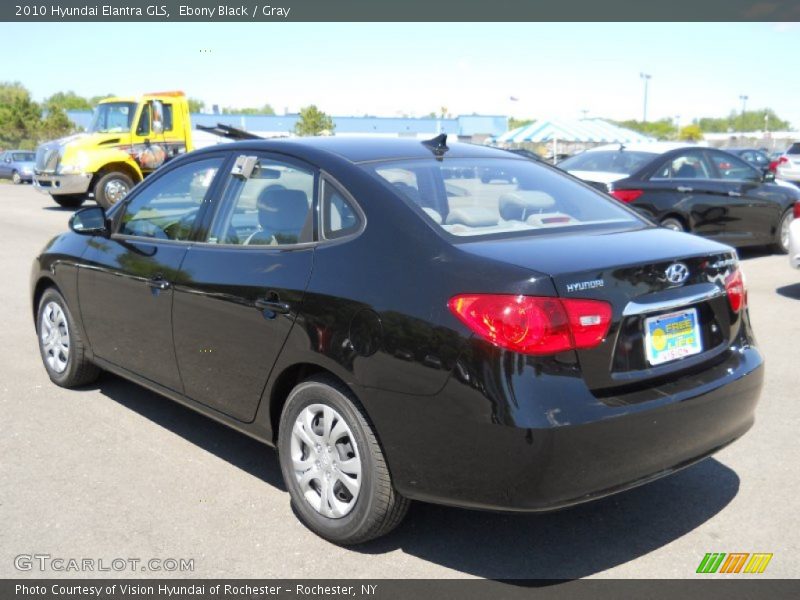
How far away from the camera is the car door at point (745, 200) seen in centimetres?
1125

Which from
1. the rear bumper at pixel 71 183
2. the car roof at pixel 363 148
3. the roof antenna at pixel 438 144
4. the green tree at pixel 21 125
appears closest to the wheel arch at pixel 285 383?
Result: the car roof at pixel 363 148

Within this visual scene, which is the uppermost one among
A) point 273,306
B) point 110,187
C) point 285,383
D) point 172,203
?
point 172,203

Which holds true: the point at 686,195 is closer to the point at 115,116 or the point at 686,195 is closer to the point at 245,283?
the point at 245,283

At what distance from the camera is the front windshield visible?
20559mm

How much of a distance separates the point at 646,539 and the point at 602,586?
0.47 m

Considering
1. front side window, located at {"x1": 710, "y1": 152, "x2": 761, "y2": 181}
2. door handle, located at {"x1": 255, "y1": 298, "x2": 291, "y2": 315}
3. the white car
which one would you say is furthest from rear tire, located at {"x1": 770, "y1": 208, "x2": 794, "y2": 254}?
door handle, located at {"x1": 255, "y1": 298, "x2": 291, "y2": 315}

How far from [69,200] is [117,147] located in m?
2.74

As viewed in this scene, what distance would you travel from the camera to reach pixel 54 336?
5.69m

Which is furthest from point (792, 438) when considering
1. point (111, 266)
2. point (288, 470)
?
point (111, 266)

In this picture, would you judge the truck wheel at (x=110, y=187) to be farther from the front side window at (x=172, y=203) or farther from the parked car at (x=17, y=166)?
the parked car at (x=17, y=166)

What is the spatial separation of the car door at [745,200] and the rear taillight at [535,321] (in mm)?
9109

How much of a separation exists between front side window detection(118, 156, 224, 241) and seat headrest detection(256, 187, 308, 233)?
504 mm

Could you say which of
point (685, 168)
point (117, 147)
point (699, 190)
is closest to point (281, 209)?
point (699, 190)

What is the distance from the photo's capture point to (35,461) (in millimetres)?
4473
